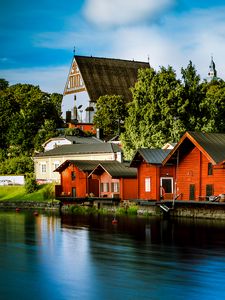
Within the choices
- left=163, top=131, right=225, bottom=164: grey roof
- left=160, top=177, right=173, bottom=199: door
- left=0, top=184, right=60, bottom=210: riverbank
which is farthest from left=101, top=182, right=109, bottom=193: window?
left=163, top=131, right=225, bottom=164: grey roof

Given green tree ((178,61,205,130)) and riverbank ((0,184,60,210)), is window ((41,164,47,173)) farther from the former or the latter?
green tree ((178,61,205,130))

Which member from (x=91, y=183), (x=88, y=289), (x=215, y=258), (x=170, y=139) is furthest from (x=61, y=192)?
(x=88, y=289)

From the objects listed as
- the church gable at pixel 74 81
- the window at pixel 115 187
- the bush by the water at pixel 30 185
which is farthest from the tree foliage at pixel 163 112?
the church gable at pixel 74 81

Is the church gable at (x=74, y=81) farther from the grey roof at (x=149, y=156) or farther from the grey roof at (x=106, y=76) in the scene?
the grey roof at (x=149, y=156)

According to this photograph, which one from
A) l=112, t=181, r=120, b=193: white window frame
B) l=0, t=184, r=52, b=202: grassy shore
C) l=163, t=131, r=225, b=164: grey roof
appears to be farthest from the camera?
l=0, t=184, r=52, b=202: grassy shore

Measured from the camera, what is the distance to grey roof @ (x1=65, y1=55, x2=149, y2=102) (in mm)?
161375

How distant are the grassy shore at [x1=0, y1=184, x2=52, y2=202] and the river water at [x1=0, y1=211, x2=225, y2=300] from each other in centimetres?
2931

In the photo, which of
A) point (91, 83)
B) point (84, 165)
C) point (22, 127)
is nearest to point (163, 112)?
point (84, 165)

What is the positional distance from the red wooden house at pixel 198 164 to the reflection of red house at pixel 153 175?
1.11 meters

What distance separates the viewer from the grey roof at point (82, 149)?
90.2 meters

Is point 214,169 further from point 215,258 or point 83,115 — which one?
point 83,115

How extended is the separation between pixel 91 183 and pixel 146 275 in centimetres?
4904

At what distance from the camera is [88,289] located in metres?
27.6

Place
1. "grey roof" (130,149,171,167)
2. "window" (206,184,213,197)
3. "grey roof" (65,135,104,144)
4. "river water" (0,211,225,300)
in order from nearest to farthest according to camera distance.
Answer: "river water" (0,211,225,300)
"window" (206,184,213,197)
"grey roof" (130,149,171,167)
"grey roof" (65,135,104,144)
